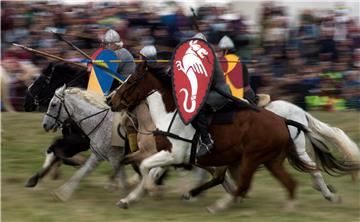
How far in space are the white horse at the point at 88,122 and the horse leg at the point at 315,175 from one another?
6.48ft

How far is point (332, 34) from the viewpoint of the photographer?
13.5 metres

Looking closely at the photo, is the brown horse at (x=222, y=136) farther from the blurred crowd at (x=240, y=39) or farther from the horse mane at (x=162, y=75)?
the blurred crowd at (x=240, y=39)

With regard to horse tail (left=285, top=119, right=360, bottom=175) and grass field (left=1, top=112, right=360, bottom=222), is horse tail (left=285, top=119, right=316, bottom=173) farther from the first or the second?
grass field (left=1, top=112, right=360, bottom=222)

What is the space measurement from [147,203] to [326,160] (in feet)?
6.90

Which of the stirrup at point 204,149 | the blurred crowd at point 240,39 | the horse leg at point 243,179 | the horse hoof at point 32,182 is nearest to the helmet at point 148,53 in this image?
the stirrup at point 204,149

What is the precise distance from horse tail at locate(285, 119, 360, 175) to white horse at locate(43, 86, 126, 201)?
2.20 meters

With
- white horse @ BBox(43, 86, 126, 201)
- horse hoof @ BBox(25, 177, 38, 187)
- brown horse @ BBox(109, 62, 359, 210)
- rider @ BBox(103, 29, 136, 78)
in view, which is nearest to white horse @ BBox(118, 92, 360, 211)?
brown horse @ BBox(109, 62, 359, 210)

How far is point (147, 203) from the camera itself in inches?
368

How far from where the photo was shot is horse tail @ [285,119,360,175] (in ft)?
31.0

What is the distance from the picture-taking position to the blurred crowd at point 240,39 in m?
12.9

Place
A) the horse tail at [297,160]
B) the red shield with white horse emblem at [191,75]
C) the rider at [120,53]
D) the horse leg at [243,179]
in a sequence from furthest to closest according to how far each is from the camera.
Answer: the rider at [120,53]
the horse tail at [297,160]
the horse leg at [243,179]
the red shield with white horse emblem at [191,75]

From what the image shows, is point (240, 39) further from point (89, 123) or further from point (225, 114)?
point (225, 114)

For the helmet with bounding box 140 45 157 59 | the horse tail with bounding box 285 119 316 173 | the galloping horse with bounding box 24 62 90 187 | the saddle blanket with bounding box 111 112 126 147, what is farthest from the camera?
the galloping horse with bounding box 24 62 90 187

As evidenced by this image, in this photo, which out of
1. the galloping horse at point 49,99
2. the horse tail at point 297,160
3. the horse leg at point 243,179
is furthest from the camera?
the galloping horse at point 49,99
